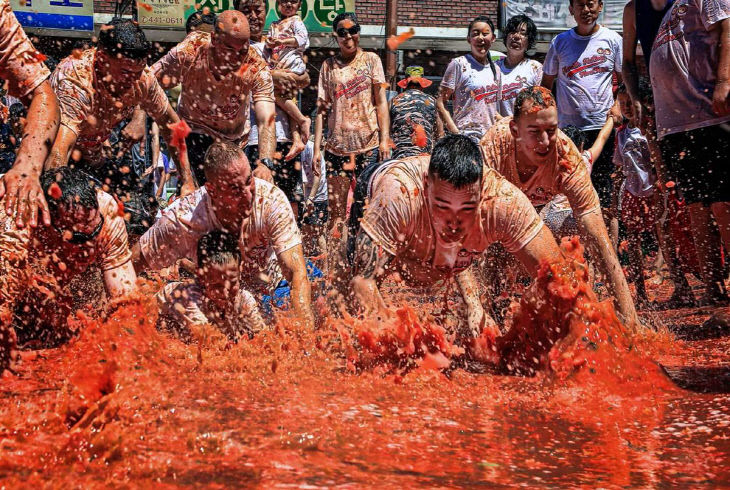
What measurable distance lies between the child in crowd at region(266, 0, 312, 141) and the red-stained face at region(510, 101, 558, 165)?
297 centimetres

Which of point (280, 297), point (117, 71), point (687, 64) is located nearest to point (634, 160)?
point (687, 64)

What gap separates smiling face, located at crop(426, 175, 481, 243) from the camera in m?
3.92

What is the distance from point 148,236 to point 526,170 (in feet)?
6.84

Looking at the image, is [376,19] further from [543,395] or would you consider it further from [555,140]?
[543,395]

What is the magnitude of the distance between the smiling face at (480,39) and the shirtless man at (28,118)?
16.0 ft

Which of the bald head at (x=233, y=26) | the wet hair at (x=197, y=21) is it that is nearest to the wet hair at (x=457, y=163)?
the bald head at (x=233, y=26)

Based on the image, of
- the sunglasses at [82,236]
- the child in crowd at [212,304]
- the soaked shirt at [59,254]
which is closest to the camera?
the soaked shirt at [59,254]

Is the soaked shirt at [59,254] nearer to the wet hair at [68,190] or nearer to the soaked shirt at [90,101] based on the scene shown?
the wet hair at [68,190]

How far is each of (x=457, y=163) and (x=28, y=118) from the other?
5.80ft

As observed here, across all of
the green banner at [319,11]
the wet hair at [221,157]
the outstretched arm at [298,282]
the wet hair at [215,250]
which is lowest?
the outstretched arm at [298,282]

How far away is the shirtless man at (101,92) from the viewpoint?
503cm

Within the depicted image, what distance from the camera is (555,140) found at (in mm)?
4703

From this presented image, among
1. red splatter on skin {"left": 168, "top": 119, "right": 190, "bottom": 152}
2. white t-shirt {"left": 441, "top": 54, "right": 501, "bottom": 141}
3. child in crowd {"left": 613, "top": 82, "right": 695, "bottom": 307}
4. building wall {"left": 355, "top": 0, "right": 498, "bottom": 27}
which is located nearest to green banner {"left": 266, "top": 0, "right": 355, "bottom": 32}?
building wall {"left": 355, "top": 0, "right": 498, "bottom": 27}

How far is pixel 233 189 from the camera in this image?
440 cm
